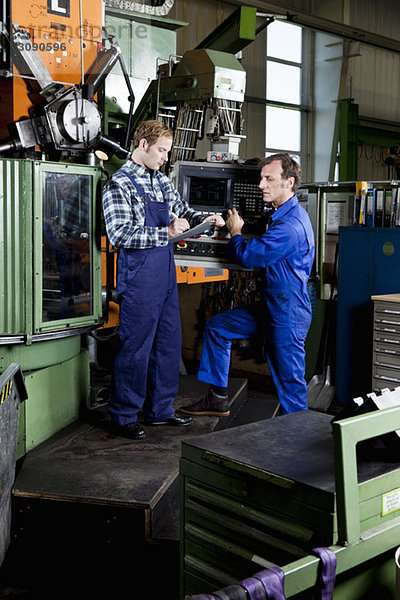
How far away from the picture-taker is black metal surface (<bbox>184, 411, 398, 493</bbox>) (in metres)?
1.35

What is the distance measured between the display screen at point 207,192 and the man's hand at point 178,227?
0.49 meters

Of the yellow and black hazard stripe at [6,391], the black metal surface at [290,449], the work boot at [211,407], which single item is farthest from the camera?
the work boot at [211,407]

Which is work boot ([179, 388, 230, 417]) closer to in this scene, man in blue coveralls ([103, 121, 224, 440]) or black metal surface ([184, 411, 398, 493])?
man in blue coveralls ([103, 121, 224, 440])

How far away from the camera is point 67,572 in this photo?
2.49 m

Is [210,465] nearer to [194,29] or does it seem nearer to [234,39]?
[234,39]

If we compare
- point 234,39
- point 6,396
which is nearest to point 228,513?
point 6,396

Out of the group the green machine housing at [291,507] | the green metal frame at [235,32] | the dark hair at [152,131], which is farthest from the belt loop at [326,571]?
the green metal frame at [235,32]

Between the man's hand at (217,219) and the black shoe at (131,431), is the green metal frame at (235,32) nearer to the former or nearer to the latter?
the man's hand at (217,219)

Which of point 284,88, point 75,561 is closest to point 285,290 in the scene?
point 75,561

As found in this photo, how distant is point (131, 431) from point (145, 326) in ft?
1.52

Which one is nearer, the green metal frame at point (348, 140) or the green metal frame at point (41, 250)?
the green metal frame at point (41, 250)

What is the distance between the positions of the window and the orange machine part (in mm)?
6829

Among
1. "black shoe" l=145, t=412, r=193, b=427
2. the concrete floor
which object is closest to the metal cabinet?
"black shoe" l=145, t=412, r=193, b=427

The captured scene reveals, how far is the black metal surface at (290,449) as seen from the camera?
1.35 metres
